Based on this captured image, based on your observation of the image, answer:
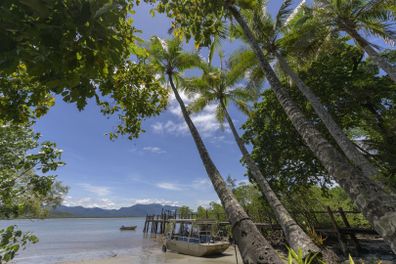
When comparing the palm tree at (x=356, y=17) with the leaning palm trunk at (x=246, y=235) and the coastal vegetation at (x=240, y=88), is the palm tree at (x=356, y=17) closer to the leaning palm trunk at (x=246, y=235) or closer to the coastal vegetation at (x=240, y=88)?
the coastal vegetation at (x=240, y=88)

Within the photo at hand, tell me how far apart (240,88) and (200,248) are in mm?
11379

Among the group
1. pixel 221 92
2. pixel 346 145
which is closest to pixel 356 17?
pixel 346 145

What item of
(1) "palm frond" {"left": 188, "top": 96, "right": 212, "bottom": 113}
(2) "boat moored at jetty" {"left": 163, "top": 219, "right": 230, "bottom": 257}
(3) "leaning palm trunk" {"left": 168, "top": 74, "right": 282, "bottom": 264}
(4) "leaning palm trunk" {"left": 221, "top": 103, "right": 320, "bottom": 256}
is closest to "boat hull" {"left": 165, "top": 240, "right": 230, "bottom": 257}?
(2) "boat moored at jetty" {"left": 163, "top": 219, "right": 230, "bottom": 257}

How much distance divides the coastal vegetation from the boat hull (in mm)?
4342

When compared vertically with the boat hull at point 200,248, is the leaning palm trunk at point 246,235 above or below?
above

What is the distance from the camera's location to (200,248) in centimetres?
1705

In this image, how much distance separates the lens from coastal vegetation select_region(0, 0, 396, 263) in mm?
1501

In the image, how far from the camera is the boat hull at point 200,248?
16828mm

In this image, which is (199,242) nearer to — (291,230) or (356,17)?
(291,230)

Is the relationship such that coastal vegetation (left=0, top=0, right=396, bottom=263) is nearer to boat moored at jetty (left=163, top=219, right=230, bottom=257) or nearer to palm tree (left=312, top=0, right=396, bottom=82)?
palm tree (left=312, top=0, right=396, bottom=82)

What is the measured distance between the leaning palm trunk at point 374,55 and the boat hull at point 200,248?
46.6 feet

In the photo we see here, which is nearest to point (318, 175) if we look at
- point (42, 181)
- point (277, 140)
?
point (277, 140)

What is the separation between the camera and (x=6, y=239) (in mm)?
2512

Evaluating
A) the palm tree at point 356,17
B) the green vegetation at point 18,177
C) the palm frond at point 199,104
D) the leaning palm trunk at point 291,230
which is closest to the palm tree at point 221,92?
the palm frond at point 199,104
